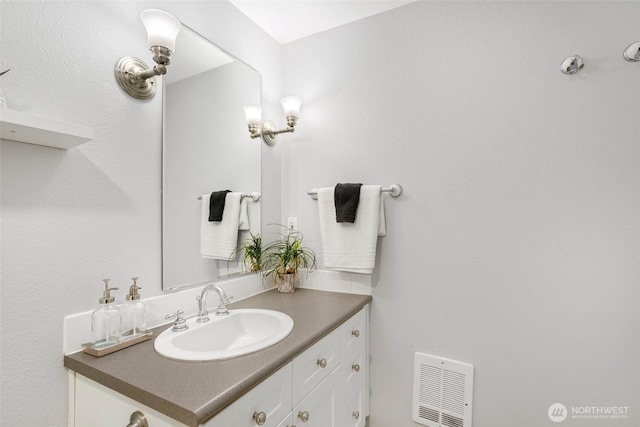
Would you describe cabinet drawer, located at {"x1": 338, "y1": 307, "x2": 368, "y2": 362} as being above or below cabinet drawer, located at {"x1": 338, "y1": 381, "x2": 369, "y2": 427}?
above

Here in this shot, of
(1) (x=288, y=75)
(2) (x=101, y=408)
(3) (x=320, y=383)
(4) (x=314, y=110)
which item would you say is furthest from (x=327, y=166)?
(2) (x=101, y=408)

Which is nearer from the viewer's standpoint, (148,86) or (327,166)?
(148,86)

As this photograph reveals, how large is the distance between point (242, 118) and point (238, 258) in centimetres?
74

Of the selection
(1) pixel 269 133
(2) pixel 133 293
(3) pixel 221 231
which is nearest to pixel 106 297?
(2) pixel 133 293

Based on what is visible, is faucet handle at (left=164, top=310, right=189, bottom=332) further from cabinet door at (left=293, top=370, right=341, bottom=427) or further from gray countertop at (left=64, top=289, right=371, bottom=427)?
cabinet door at (left=293, top=370, right=341, bottom=427)

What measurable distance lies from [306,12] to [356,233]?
4.03 ft

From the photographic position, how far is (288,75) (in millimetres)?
1937

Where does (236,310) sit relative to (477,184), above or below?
below

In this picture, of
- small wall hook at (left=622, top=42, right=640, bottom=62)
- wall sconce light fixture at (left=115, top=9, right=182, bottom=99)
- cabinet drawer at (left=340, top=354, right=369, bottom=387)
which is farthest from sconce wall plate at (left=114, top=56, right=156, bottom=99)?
small wall hook at (left=622, top=42, right=640, bottom=62)

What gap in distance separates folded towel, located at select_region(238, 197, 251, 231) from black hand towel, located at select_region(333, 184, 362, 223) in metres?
0.47

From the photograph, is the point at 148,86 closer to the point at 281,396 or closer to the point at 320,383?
the point at 281,396

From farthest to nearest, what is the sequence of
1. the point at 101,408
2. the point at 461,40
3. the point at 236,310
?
the point at 461,40 → the point at 236,310 → the point at 101,408

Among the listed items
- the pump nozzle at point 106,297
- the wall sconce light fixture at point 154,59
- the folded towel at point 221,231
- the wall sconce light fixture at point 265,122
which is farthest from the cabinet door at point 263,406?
the wall sconce light fixture at point 265,122

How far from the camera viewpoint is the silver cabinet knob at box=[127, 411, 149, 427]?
29.9 inches
